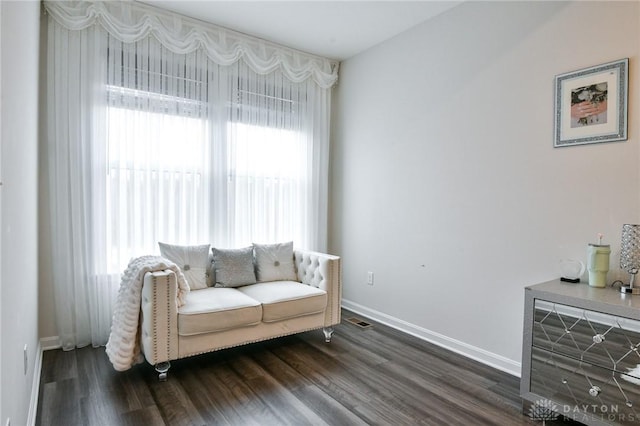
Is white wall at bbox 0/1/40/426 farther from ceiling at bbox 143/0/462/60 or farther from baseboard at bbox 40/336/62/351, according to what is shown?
ceiling at bbox 143/0/462/60

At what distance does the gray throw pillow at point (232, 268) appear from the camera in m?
3.16

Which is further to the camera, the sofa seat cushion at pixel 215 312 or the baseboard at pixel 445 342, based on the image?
the baseboard at pixel 445 342

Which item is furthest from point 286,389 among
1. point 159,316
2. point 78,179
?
point 78,179

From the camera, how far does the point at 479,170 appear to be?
2873 millimetres

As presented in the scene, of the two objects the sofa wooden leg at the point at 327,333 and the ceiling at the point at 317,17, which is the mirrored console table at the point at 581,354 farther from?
the ceiling at the point at 317,17

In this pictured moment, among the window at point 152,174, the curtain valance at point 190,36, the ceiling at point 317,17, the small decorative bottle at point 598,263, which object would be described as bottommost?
the small decorative bottle at point 598,263

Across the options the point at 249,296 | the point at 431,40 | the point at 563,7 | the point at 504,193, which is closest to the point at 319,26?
the point at 431,40

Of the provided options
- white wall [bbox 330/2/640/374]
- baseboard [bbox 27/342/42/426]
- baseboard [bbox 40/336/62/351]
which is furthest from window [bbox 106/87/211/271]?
white wall [bbox 330/2/640/374]

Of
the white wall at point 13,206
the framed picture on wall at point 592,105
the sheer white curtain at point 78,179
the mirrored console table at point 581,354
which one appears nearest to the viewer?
the white wall at point 13,206

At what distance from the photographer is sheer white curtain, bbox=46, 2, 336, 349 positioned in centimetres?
283

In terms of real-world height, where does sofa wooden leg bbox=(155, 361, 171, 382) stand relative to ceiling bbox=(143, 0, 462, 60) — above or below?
below

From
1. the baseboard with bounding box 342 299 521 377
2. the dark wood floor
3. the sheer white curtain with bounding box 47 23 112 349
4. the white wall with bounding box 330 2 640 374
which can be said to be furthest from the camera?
the sheer white curtain with bounding box 47 23 112 349

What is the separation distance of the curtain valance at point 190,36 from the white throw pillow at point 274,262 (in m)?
1.77

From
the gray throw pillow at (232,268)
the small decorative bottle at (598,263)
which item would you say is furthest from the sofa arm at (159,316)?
the small decorative bottle at (598,263)
